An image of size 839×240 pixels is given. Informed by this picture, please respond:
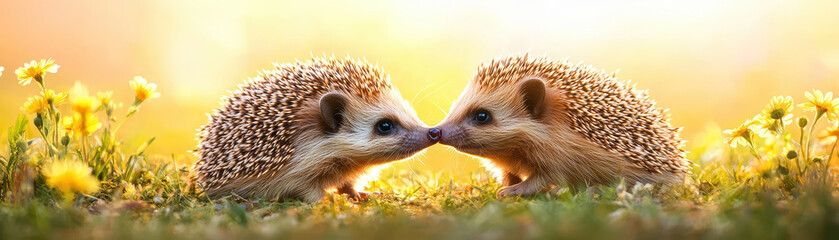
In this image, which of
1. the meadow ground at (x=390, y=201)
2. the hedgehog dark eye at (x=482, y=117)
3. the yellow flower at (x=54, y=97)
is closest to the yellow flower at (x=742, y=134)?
the meadow ground at (x=390, y=201)

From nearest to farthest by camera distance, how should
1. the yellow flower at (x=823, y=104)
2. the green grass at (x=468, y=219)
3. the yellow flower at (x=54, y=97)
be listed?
the green grass at (x=468, y=219)
the yellow flower at (x=823, y=104)
the yellow flower at (x=54, y=97)

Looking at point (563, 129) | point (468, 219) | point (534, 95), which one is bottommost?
point (468, 219)

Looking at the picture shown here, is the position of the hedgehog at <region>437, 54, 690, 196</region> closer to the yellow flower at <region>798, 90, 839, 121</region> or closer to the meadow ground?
the meadow ground

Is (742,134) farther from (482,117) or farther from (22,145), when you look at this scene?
(22,145)

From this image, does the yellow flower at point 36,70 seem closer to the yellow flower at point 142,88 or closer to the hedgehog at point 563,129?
the yellow flower at point 142,88

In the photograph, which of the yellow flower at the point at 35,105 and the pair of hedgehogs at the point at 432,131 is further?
the pair of hedgehogs at the point at 432,131

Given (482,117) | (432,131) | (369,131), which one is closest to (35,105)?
(369,131)

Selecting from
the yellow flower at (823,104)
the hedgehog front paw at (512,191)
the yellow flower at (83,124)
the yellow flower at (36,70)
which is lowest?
the hedgehog front paw at (512,191)

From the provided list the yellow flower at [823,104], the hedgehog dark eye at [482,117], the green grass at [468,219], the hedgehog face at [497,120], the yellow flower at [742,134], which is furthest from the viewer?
the hedgehog dark eye at [482,117]
